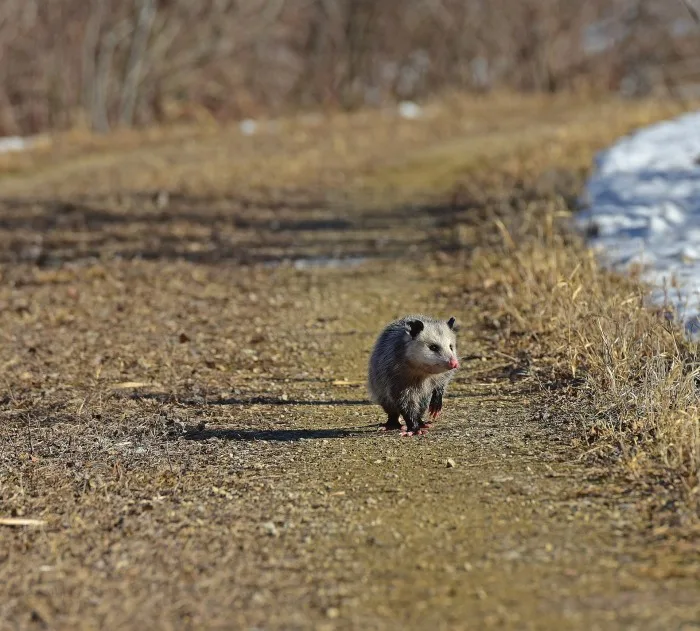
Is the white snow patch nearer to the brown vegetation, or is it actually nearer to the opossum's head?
the brown vegetation

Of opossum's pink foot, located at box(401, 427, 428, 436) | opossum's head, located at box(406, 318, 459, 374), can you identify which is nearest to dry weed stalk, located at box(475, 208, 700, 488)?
opossum's head, located at box(406, 318, 459, 374)

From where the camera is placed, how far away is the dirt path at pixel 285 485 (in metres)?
4.70

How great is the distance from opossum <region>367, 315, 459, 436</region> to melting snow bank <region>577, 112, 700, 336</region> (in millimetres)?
1981

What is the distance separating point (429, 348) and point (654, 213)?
705 cm

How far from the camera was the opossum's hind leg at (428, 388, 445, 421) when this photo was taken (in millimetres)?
7082

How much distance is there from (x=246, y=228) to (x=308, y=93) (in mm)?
22990

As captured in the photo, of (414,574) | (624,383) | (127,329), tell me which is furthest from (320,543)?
(127,329)

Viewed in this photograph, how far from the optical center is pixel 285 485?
609 centimetres

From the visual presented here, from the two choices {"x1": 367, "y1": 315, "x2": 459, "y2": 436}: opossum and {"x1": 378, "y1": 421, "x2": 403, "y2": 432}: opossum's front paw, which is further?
{"x1": 378, "y1": 421, "x2": 403, "y2": 432}: opossum's front paw

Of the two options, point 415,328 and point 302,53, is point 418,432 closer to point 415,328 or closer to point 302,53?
point 415,328

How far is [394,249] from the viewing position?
44.5 ft

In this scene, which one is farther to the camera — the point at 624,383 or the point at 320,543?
the point at 624,383

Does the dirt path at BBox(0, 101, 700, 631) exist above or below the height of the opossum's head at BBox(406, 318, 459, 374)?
below

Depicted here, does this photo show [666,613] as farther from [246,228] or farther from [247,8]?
[247,8]
